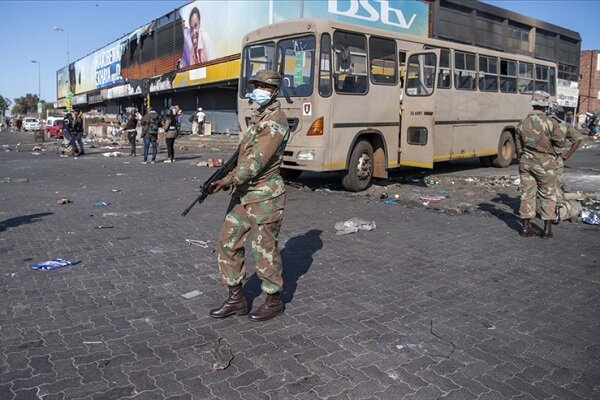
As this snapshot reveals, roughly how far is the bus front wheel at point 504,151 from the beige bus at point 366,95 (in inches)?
71.6

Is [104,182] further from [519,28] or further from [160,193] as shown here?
[519,28]

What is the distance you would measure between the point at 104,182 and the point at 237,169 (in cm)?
944

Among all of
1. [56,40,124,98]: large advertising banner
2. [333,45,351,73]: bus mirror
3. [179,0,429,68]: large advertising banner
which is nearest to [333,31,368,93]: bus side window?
[333,45,351,73]: bus mirror

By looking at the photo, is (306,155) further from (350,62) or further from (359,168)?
(350,62)

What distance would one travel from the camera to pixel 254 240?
3.91 meters

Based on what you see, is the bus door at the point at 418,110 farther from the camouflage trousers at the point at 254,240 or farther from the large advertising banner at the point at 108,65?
the large advertising banner at the point at 108,65

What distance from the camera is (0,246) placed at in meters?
6.15

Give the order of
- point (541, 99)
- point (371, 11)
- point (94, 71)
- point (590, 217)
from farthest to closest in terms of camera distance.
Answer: point (94, 71), point (371, 11), point (590, 217), point (541, 99)

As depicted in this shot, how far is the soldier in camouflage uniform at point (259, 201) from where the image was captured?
374 cm

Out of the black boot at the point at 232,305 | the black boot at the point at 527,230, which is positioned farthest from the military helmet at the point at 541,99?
the black boot at the point at 232,305

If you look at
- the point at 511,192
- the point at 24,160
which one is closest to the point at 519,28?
the point at 511,192

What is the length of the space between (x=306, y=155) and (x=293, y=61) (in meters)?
1.87

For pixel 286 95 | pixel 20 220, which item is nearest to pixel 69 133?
pixel 286 95

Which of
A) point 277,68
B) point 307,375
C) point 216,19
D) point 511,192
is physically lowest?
point 307,375
